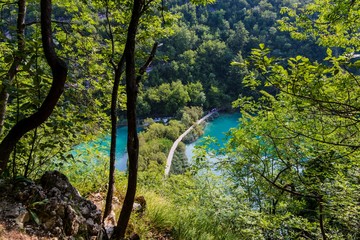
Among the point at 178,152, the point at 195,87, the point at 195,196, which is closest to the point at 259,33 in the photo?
the point at 195,87

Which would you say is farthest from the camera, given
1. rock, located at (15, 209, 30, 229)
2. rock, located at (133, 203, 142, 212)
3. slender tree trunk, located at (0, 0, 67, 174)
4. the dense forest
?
rock, located at (133, 203, 142, 212)

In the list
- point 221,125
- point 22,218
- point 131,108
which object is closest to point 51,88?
point 131,108

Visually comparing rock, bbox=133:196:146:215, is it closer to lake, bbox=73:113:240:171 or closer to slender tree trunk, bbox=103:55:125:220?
slender tree trunk, bbox=103:55:125:220

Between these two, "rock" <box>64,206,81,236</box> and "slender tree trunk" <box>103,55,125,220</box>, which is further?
"slender tree trunk" <box>103,55,125,220</box>

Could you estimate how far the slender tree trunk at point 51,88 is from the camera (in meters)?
1.47

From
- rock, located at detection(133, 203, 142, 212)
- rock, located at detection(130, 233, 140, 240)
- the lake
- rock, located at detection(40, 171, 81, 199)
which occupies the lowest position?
rock, located at detection(130, 233, 140, 240)

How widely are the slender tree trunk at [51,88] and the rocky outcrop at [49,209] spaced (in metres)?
0.33

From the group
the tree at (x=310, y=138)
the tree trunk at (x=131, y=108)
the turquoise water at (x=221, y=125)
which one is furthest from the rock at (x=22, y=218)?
the turquoise water at (x=221, y=125)

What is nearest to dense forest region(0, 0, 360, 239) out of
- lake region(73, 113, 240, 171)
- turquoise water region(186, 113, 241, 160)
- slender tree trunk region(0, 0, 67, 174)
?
slender tree trunk region(0, 0, 67, 174)

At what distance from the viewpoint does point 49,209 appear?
1872mm

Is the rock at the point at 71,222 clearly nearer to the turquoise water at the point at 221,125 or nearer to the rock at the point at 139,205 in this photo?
the rock at the point at 139,205

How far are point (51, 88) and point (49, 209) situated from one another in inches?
36.5

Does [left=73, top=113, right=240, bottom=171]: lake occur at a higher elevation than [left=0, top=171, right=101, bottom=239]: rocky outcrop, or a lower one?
higher

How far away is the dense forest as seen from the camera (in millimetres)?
1784
